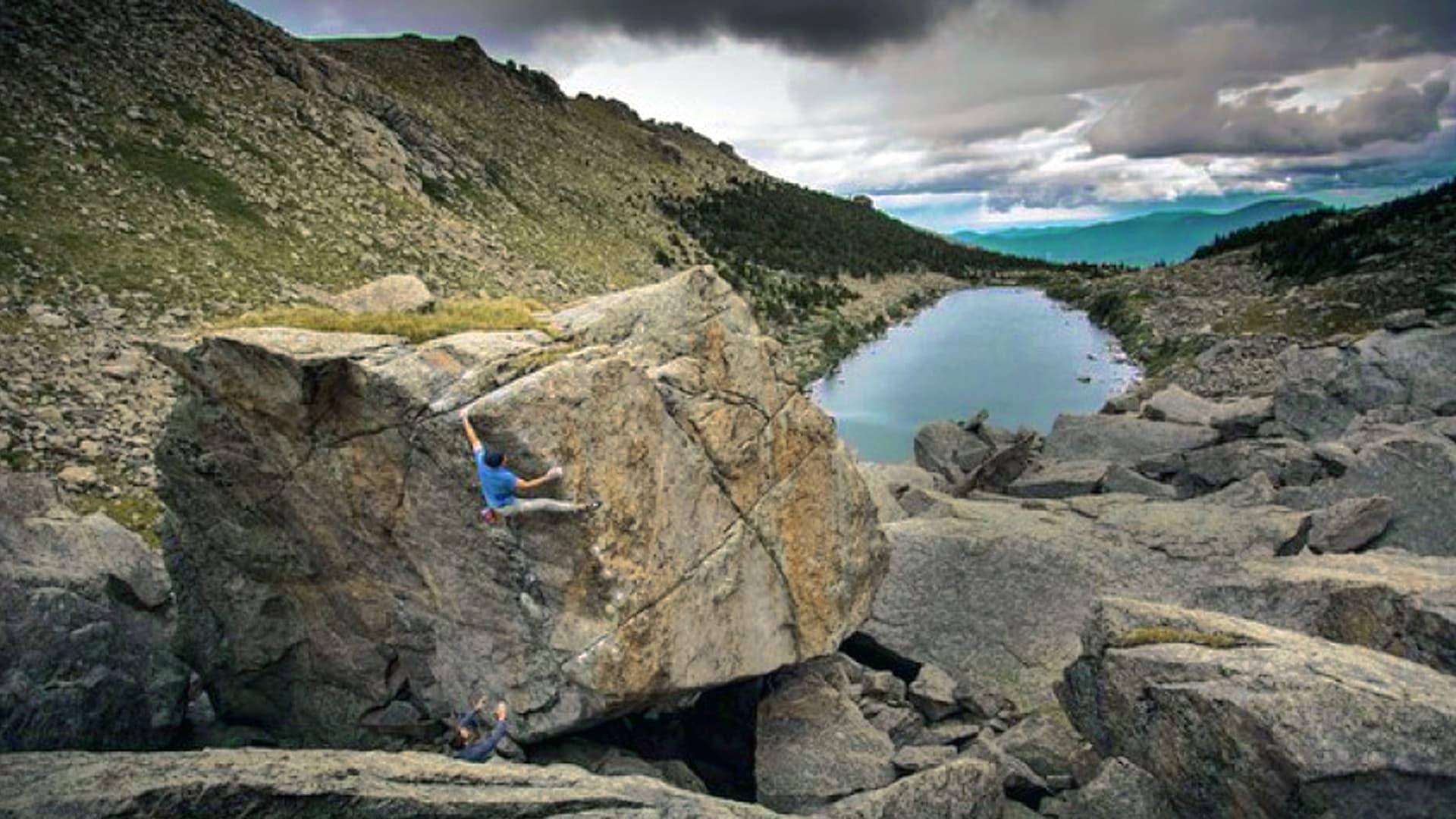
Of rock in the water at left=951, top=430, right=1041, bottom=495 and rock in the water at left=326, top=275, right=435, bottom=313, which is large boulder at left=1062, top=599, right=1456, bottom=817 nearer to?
rock in the water at left=326, top=275, right=435, bottom=313

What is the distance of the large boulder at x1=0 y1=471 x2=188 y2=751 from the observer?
14102mm

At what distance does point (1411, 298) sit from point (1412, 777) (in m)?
53.4

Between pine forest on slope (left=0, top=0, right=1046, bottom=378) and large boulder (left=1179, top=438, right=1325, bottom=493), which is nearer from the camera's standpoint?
large boulder (left=1179, top=438, right=1325, bottom=493)

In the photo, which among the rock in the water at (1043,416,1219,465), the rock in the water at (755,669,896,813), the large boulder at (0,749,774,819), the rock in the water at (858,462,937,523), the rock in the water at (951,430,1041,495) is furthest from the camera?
the rock in the water at (1043,416,1219,465)

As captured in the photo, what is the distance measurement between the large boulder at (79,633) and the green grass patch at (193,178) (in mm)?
19493

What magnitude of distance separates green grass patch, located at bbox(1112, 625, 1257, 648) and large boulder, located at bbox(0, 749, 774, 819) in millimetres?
6023

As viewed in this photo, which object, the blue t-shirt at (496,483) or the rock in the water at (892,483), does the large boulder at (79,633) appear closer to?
the blue t-shirt at (496,483)

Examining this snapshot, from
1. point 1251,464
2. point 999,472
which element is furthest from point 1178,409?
point 999,472

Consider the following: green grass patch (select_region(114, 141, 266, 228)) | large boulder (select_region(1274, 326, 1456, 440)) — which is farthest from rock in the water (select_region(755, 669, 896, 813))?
green grass patch (select_region(114, 141, 266, 228))

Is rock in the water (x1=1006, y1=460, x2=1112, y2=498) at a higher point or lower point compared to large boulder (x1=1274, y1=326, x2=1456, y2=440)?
lower

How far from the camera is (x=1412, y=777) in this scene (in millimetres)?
9328

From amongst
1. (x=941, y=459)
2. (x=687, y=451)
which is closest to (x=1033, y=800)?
(x=687, y=451)

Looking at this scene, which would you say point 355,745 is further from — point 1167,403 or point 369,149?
point 369,149

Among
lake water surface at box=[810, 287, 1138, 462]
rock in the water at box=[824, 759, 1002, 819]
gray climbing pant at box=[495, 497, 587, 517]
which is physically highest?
gray climbing pant at box=[495, 497, 587, 517]
